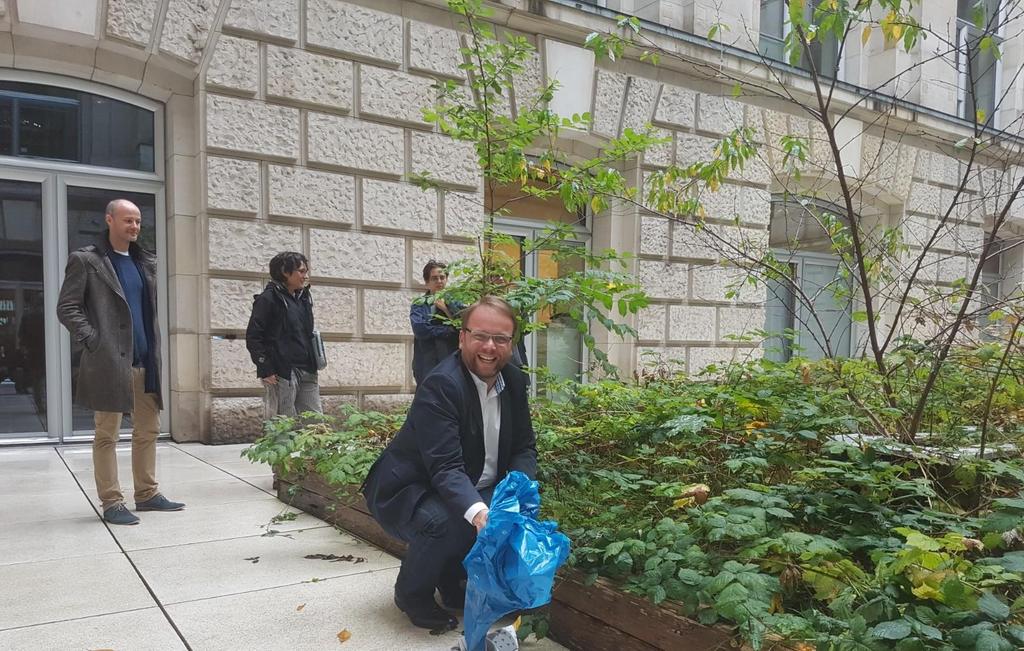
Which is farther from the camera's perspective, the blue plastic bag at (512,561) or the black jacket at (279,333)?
the black jacket at (279,333)

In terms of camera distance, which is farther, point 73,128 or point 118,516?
point 73,128

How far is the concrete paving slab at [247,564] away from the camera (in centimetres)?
326

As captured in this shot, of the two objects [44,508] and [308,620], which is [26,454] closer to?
[44,508]

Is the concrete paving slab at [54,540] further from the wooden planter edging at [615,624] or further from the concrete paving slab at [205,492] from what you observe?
the wooden planter edging at [615,624]

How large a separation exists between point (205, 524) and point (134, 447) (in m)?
0.73

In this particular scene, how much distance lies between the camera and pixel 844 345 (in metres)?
13.0

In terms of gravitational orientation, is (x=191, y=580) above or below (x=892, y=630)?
below

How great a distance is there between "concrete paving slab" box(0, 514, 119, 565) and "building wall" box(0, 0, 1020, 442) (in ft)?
9.30

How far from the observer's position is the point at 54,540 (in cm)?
394

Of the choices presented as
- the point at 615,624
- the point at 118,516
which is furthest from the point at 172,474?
the point at 615,624

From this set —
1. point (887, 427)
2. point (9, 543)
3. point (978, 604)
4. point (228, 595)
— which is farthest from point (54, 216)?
point (978, 604)

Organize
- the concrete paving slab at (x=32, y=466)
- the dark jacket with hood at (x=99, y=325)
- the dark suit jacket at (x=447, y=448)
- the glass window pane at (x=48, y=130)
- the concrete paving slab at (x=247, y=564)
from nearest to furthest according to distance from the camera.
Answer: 1. the dark suit jacket at (x=447, y=448)
2. the concrete paving slab at (x=247, y=564)
3. the dark jacket with hood at (x=99, y=325)
4. the concrete paving slab at (x=32, y=466)
5. the glass window pane at (x=48, y=130)

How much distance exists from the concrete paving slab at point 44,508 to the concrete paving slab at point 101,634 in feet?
5.96

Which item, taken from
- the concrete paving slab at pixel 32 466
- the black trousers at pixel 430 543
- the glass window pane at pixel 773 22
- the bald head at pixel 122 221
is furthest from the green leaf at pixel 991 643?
the glass window pane at pixel 773 22
